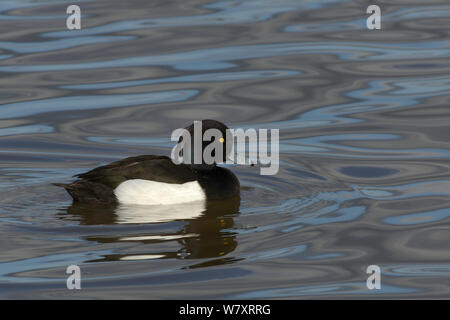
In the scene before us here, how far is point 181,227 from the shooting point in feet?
31.5

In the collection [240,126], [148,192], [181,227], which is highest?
[240,126]

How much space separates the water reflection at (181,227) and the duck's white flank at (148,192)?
0.08 meters

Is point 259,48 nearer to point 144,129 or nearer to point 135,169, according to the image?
point 144,129

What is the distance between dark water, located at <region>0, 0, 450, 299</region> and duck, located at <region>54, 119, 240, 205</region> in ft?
0.62

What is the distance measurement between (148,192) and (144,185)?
0.08 meters

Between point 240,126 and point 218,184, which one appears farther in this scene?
point 240,126

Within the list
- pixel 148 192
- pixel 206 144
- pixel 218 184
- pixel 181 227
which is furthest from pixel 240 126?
pixel 181 227

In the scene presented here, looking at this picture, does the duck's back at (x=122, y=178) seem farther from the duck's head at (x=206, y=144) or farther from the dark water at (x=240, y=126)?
the duck's head at (x=206, y=144)

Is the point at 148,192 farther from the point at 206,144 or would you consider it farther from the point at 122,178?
the point at 206,144

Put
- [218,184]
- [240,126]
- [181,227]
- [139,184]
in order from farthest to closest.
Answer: [240,126], [218,184], [139,184], [181,227]

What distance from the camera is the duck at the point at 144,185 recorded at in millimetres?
10266

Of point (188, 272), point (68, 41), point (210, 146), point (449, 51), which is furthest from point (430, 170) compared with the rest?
point (68, 41)

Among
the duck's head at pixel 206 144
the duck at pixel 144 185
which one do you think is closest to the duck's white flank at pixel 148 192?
the duck at pixel 144 185

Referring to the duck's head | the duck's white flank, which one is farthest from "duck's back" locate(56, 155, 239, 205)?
the duck's head
